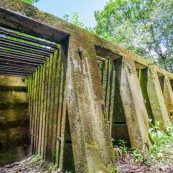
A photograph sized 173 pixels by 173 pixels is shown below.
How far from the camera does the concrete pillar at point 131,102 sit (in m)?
4.03

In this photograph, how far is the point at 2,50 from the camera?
3.87 m

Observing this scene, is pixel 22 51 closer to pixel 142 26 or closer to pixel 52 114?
pixel 52 114

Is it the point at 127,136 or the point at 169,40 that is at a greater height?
the point at 169,40

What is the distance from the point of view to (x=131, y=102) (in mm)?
4184

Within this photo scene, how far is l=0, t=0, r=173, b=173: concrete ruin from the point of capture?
2.72 meters

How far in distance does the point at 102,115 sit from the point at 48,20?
1.70 m

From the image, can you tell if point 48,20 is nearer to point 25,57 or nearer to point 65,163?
point 25,57

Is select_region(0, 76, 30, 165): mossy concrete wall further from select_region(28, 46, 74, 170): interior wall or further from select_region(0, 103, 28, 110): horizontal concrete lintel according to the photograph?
select_region(28, 46, 74, 170): interior wall

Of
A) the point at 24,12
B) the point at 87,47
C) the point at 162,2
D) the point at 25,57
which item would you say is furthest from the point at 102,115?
the point at 162,2

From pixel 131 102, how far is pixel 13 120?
387 cm

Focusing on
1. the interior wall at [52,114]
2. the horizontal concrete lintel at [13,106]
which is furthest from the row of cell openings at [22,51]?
the horizontal concrete lintel at [13,106]

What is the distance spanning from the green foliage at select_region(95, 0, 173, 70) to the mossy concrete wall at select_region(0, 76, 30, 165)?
10053mm

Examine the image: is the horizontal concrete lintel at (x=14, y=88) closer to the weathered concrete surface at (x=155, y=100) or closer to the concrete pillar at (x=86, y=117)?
the concrete pillar at (x=86, y=117)

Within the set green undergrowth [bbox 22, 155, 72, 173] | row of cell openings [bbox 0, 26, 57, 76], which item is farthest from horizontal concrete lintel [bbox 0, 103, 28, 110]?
green undergrowth [bbox 22, 155, 72, 173]
